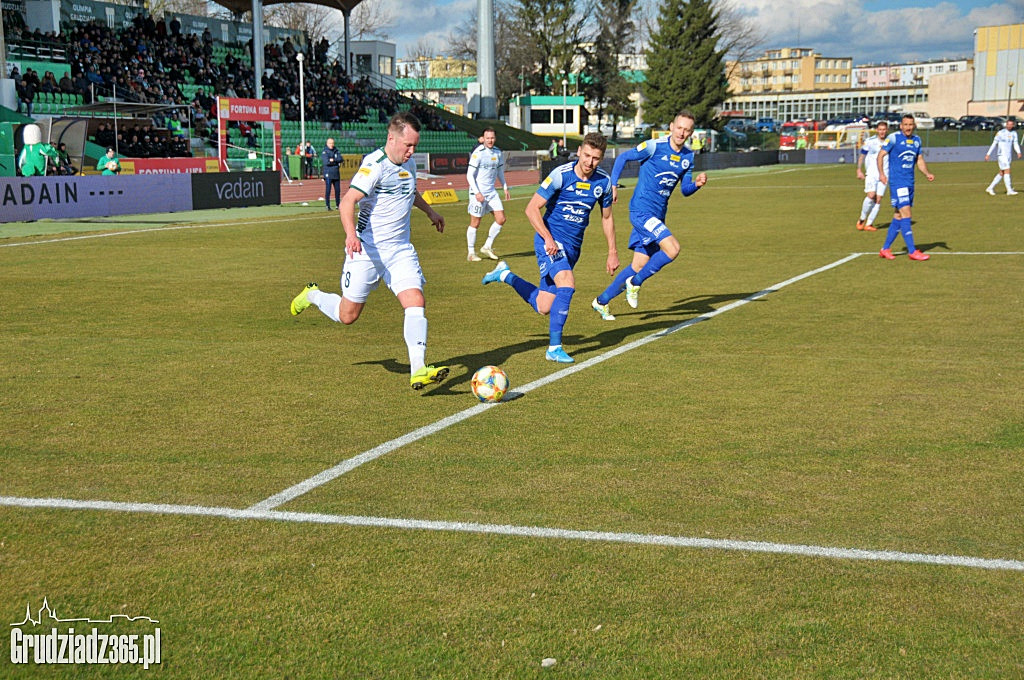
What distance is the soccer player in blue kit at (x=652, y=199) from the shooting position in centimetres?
1173

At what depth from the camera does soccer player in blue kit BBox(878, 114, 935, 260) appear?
16703mm

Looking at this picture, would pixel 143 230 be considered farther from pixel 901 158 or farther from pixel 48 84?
pixel 48 84

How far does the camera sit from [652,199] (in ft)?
39.3

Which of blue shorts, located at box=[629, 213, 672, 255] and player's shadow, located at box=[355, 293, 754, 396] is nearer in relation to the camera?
player's shadow, located at box=[355, 293, 754, 396]

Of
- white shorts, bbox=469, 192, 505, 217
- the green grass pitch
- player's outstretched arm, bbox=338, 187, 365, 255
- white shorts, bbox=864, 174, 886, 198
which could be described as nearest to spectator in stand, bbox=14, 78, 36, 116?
white shorts, bbox=469, 192, 505, 217

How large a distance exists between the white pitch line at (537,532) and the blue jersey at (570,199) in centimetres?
498

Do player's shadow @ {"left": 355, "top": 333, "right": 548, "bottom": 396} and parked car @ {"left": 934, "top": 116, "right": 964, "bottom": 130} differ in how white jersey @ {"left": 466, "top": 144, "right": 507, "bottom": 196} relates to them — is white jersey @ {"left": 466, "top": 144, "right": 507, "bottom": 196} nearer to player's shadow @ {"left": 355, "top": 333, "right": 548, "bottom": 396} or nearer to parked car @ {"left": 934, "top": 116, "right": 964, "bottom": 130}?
player's shadow @ {"left": 355, "top": 333, "right": 548, "bottom": 396}

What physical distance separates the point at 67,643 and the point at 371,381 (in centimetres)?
457

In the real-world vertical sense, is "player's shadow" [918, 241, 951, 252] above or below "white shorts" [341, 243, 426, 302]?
below

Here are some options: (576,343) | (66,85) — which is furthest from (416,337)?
(66,85)

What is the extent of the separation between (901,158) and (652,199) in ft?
23.2

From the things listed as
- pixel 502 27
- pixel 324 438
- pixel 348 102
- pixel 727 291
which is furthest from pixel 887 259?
pixel 502 27

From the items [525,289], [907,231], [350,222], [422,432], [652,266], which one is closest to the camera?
[422,432]

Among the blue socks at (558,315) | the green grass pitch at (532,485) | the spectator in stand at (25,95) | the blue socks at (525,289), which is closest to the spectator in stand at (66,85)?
the spectator in stand at (25,95)
